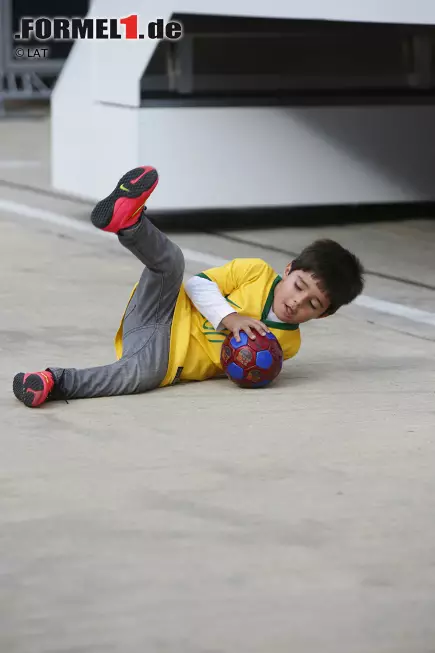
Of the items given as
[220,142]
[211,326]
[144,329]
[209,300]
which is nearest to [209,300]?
[209,300]

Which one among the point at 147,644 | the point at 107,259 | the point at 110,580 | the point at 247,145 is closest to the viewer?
the point at 147,644

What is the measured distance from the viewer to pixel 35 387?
13.7ft

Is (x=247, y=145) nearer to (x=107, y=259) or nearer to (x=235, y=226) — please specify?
(x=235, y=226)

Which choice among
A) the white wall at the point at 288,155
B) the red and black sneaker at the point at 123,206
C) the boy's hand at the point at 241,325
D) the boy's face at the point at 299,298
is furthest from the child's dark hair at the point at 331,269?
the white wall at the point at 288,155

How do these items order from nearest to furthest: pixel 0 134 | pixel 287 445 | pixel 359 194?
pixel 287 445
pixel 359 194
pixel 0 134

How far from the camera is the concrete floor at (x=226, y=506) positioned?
265cm

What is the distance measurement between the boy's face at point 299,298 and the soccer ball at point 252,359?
112 millimetres

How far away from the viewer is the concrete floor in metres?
2.65

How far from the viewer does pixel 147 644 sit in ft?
8.34

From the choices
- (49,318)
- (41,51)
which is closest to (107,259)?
(49,318)

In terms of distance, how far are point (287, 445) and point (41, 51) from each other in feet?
56.8

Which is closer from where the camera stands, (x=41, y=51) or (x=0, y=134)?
(x=0, y=134)

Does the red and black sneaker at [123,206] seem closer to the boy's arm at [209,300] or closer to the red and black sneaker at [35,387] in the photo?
the boy's arm at [209,300]

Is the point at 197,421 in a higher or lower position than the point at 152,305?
lower
